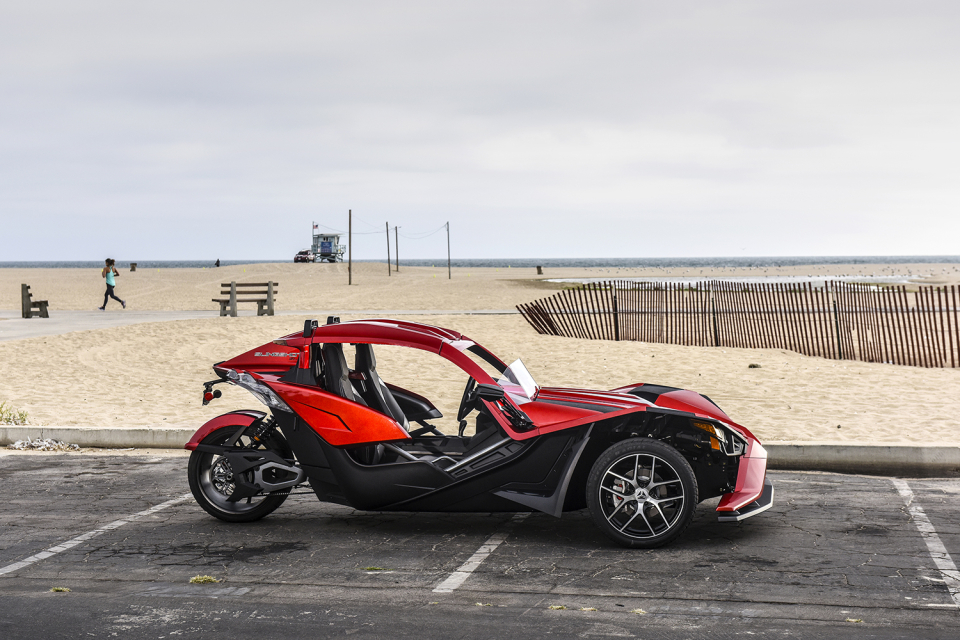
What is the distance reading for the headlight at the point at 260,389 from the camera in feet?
21.8

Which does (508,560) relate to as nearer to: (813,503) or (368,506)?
(368,506)

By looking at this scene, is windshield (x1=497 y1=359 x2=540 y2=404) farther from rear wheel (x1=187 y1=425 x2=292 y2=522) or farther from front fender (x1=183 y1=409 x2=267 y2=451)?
front fender (x1=183 y1=409 x2=267 y2=451)

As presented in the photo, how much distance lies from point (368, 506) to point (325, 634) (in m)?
1.89

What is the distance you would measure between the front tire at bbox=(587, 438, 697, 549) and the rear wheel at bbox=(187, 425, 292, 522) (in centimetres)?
242

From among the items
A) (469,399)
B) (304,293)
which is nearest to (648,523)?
(469,399)

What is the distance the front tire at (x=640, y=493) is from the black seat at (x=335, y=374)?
1.88 m

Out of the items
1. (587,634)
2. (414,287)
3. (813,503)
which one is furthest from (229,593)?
(414,287)

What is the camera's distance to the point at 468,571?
5703 millimetres

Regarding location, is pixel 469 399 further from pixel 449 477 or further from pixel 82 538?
pixel 82 538

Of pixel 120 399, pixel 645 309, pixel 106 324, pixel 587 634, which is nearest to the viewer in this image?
pixel 587 634

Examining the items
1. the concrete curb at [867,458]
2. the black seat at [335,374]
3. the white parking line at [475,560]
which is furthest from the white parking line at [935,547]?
the black seat at [335,374]

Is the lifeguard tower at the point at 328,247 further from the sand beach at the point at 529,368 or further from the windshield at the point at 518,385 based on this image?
the windshield at the point at 518,385

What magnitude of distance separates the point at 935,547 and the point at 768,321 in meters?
14.0

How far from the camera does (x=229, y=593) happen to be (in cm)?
532
